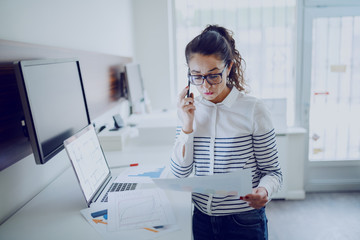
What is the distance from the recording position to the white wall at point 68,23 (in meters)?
1.17

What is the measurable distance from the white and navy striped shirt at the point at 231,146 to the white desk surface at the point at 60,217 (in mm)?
133

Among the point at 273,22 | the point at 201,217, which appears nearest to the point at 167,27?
the point at 273,22

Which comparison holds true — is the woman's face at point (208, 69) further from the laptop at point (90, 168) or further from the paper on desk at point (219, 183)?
the laptop at point (90, 168)

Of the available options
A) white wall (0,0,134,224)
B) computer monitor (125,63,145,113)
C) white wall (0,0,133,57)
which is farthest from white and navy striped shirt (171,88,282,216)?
computer monitor (125,63,145,113)

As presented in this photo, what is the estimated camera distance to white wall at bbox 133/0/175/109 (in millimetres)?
3324

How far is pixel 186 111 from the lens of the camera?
3.89 ft

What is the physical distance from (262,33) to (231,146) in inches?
95.6

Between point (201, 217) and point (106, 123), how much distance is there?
4.33 feet

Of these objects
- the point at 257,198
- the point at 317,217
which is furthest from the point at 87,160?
the point at 317,217

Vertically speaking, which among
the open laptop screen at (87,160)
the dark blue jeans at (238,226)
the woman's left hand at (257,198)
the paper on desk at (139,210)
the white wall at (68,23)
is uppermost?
the white wall at (68,23)

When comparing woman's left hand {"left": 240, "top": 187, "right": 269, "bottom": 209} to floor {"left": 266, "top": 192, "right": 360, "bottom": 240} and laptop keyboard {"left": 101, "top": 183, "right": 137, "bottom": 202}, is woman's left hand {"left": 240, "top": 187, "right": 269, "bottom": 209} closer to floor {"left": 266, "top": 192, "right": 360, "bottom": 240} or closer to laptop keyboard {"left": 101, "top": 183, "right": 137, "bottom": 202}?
laptop keyboard {"left": 101, "top": 183, "right": 137, "bottom": 202}

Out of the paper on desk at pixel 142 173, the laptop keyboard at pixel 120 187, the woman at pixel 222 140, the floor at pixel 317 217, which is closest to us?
the woman at pixel 222 140

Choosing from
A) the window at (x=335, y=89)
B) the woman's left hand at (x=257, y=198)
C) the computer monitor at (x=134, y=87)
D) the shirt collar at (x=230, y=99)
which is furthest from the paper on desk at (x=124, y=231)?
the window at (x=335, y=89)

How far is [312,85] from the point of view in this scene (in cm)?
318
